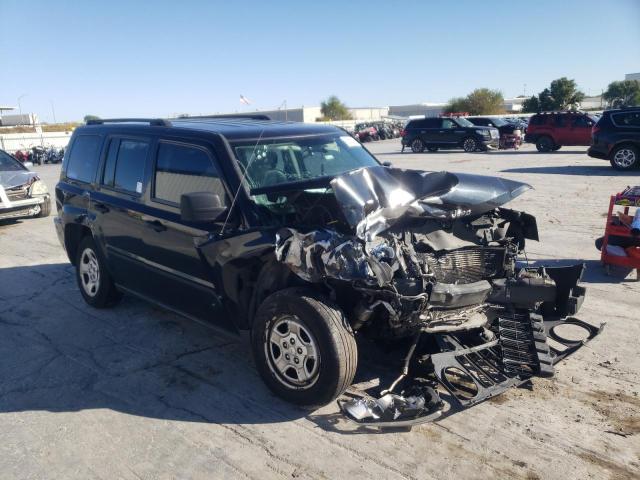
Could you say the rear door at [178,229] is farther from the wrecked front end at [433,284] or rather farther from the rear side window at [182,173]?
the wrecked front end at [433,284]

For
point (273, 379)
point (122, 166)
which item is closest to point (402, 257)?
point (273, 379)

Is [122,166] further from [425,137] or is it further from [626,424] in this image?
[425,137]

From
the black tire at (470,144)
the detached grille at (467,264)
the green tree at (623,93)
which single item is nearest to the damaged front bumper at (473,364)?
the detached grille at (467,264)

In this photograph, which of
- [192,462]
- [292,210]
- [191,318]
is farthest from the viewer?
[191,318]

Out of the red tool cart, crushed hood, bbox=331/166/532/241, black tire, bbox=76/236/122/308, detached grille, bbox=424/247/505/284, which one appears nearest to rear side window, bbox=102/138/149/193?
black tire, bbox=76/236/122/308

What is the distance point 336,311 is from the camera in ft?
11.2

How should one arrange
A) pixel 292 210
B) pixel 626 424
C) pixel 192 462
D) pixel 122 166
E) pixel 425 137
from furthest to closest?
pixel 425 137 → pixel 122 166 → pixel 292 210 → pixel 626 424 → pixel 192 462

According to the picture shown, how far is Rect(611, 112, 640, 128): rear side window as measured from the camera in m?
15.9

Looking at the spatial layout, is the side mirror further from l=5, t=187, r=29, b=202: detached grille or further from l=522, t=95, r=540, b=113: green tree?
l=522, t=95, r=540, b=113: green tree

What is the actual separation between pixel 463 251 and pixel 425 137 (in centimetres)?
2388

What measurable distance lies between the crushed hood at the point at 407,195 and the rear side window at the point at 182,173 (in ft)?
3.41

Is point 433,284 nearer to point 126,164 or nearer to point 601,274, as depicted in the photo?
point 126,164

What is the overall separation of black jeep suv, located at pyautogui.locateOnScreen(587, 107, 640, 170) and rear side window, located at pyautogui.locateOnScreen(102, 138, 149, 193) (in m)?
15.6

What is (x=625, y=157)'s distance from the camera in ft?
52.7
